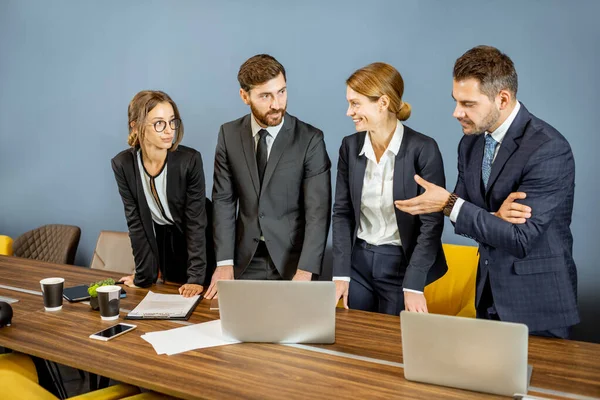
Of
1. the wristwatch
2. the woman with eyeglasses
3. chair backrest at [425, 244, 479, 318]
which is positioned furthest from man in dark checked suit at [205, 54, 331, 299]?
chair backrest at [425, 244, 479, 318]

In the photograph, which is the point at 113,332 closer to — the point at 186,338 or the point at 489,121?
the point at 186,338

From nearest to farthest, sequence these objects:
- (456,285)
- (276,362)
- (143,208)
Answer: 1. (276,362)
2. (143,208)
3. (456,285)

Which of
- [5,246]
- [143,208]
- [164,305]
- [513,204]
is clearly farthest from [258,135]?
[5,246]

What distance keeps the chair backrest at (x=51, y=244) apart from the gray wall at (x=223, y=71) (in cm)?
48

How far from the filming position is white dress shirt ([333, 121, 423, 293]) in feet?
8.65

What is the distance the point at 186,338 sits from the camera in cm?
218

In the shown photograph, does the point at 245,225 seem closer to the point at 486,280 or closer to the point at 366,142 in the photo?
the point at 366,142

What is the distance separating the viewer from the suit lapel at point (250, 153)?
9.49 ft

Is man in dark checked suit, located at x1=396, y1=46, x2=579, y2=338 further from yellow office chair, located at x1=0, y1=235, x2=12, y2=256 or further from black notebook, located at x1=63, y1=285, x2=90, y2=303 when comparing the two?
yellow office chair, located at x1=0, y1=235, x2=12, y2=256

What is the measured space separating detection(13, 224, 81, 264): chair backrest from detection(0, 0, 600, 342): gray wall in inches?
18.8

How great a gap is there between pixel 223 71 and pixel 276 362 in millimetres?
2779

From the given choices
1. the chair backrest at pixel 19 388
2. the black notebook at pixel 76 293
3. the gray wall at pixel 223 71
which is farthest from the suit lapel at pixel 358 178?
the chair backrest at pixel 19 388

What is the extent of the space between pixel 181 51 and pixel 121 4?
0.69 m

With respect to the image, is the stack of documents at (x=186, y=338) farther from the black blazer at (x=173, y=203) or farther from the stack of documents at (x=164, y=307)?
the black blazer at (x=173, y=203)
